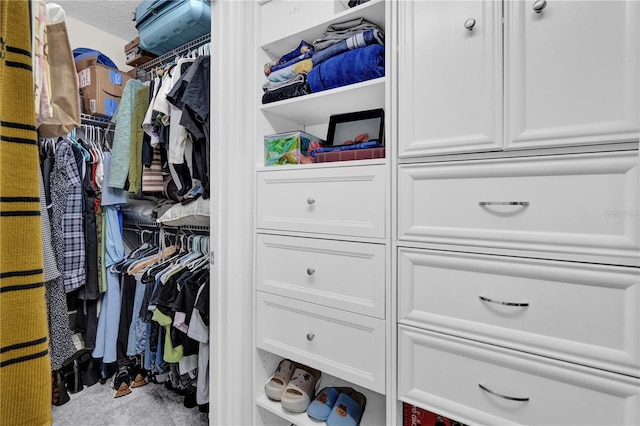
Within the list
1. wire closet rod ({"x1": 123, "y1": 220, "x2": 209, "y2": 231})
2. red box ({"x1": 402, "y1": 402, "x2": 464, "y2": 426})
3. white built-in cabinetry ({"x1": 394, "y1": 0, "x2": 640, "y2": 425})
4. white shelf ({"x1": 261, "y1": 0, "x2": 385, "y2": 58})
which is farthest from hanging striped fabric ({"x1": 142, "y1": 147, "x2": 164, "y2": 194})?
red box ({"x1": 402, "y1": 402, "x2": 464, "y2": 426})

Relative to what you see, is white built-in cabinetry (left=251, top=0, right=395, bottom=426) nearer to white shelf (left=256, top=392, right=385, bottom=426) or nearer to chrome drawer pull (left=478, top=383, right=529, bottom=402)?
white shelf (left=256, top=392, right=385, bottom=426)

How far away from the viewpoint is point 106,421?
5.37 feet

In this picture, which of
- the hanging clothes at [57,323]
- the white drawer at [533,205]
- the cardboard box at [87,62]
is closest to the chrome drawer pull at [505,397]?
the white drawer at [533,205]

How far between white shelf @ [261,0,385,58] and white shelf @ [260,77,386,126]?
0.25 m

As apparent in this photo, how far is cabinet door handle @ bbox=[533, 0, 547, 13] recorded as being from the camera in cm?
77

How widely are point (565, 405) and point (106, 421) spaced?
2.03 meters

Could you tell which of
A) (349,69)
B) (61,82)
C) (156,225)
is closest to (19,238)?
(61,82)

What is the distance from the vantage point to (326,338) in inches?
45.0

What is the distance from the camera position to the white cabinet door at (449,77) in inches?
33.4

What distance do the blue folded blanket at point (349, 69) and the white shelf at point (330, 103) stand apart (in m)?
0.03

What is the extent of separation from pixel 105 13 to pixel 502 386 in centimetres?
299

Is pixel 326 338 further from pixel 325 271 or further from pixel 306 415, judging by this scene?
pixel 306 415

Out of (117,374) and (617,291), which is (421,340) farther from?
(117,374)

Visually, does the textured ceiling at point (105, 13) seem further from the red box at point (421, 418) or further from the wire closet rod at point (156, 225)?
the red box at point (421, 418)
